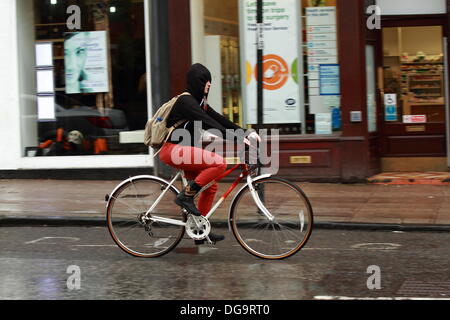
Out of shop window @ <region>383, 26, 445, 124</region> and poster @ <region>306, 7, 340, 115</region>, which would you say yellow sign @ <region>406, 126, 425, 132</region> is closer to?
shop window @ <region>383, 26, 445, 124</region>

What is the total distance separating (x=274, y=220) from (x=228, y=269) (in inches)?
25.9

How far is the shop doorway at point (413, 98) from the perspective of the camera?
1384 cm

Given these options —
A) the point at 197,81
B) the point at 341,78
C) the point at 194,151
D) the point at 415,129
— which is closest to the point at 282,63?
the point at 341,78

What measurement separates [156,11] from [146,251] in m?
6.85

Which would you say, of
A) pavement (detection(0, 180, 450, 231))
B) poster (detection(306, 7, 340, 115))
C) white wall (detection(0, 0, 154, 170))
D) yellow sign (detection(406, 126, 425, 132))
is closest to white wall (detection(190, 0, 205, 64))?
poster (detection(306, 7, 340, 115))

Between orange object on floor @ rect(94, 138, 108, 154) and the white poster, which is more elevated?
the white poster

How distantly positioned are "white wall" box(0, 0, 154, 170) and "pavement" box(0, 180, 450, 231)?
0.55 meters

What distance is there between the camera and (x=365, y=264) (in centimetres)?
709

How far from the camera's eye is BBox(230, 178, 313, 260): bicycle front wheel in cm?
704

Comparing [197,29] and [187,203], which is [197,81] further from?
[197,29]

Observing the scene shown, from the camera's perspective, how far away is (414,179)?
12820 millimetres

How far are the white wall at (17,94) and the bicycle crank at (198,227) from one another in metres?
6.83
